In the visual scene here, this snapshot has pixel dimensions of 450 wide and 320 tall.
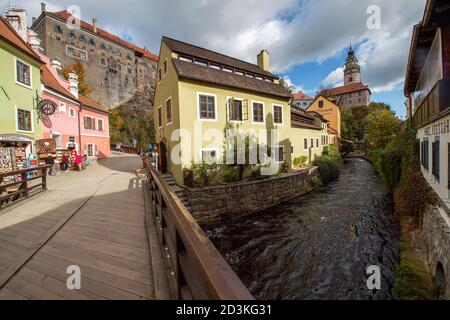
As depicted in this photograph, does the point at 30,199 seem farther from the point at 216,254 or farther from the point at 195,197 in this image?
the point at 216,254

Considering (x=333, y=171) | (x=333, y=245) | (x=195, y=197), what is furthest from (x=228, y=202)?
(x=333, y=171)

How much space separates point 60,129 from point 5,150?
30.0 ft

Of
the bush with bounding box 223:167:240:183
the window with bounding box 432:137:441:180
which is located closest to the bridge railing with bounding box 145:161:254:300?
the window with bounding box 432:137:441:180

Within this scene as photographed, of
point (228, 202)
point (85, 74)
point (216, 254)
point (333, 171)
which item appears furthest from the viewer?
point (85, 74)

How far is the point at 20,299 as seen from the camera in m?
2.37

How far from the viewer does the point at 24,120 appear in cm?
1304

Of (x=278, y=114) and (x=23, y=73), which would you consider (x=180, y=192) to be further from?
(x=23, y=73)

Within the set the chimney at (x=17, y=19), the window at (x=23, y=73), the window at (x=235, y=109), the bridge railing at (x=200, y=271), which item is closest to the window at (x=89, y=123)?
the chimney at (x=17, y=19)

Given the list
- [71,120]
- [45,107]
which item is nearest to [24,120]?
[45,107]

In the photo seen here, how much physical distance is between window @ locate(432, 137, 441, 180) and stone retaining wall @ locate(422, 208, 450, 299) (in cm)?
175

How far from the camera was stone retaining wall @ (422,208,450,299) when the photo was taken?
4.90m

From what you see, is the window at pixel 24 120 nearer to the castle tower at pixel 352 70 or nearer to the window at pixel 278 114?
the window at pixel 278 114

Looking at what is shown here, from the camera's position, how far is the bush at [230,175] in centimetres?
1400

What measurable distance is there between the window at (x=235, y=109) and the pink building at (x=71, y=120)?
13.8 meters
